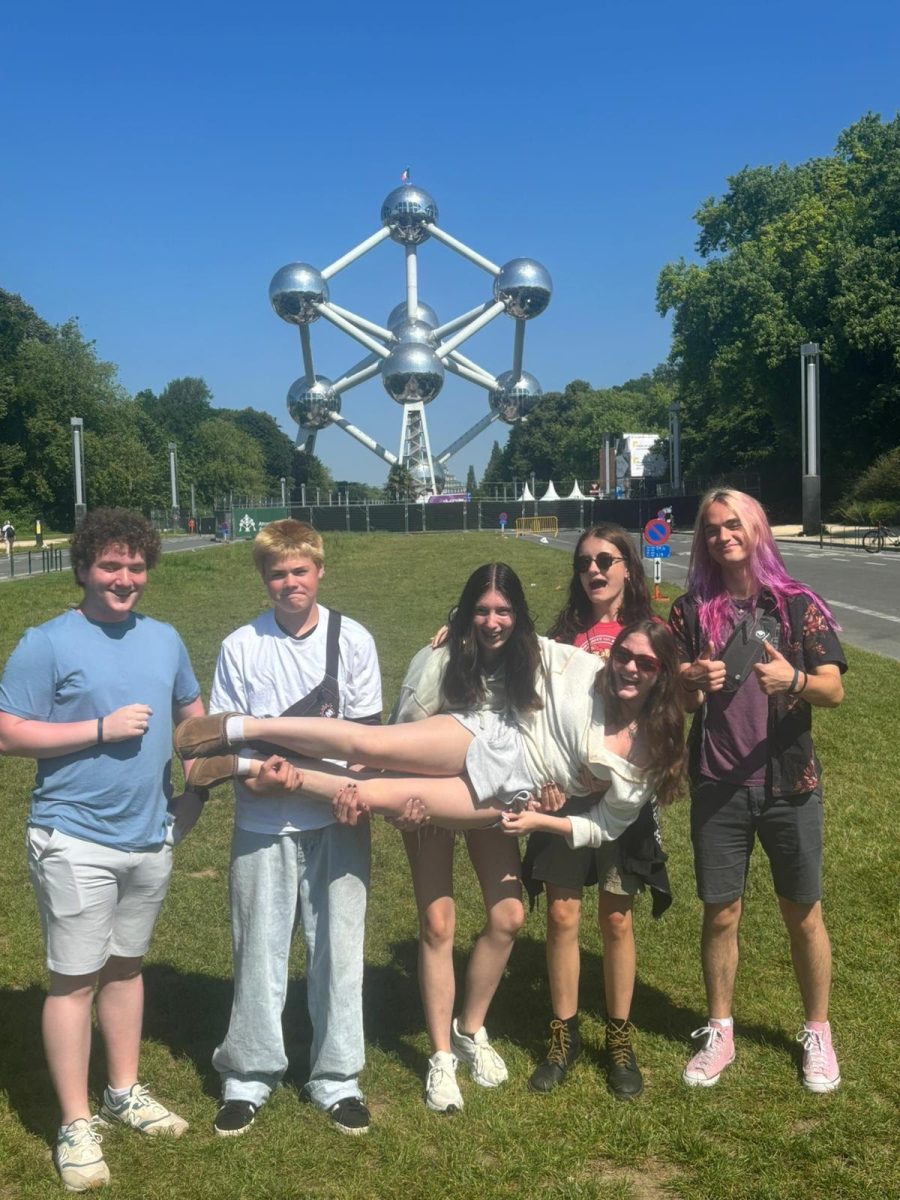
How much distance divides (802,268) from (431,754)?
50326 millimetres

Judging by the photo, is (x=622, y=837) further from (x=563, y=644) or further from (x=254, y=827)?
(x=254, y=827)

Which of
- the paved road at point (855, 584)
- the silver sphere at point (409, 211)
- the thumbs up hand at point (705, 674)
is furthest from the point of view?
the silver sphere at point (409, 211)

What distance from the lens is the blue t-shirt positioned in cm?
329

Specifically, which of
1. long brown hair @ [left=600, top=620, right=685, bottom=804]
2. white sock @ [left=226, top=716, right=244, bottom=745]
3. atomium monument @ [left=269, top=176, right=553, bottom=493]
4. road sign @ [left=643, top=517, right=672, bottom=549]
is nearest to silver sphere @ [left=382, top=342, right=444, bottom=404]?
atomium monument @ [left=269, top=176, right=553, bottom=493]

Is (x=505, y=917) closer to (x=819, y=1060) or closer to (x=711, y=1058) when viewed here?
(x=711, y=1058)

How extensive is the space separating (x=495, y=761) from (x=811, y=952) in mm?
1360

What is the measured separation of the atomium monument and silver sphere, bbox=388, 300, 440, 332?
0.24ft

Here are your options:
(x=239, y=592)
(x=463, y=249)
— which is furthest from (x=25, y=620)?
(x=463, y=249)

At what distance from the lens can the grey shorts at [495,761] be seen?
3.54m

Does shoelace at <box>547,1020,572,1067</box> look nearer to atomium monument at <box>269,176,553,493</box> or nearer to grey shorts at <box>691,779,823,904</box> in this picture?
grey shorts at <box>691,779,823,904</box>

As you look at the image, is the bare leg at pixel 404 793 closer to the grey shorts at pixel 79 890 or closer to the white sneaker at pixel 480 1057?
the grey shorts at pixel 79 890

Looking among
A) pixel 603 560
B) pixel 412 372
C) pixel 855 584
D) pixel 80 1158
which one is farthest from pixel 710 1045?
pixel 412 372

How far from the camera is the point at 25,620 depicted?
18.2 metres

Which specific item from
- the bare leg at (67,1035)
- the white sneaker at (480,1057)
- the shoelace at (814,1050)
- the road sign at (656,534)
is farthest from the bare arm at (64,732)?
the road sign at (656,534)
